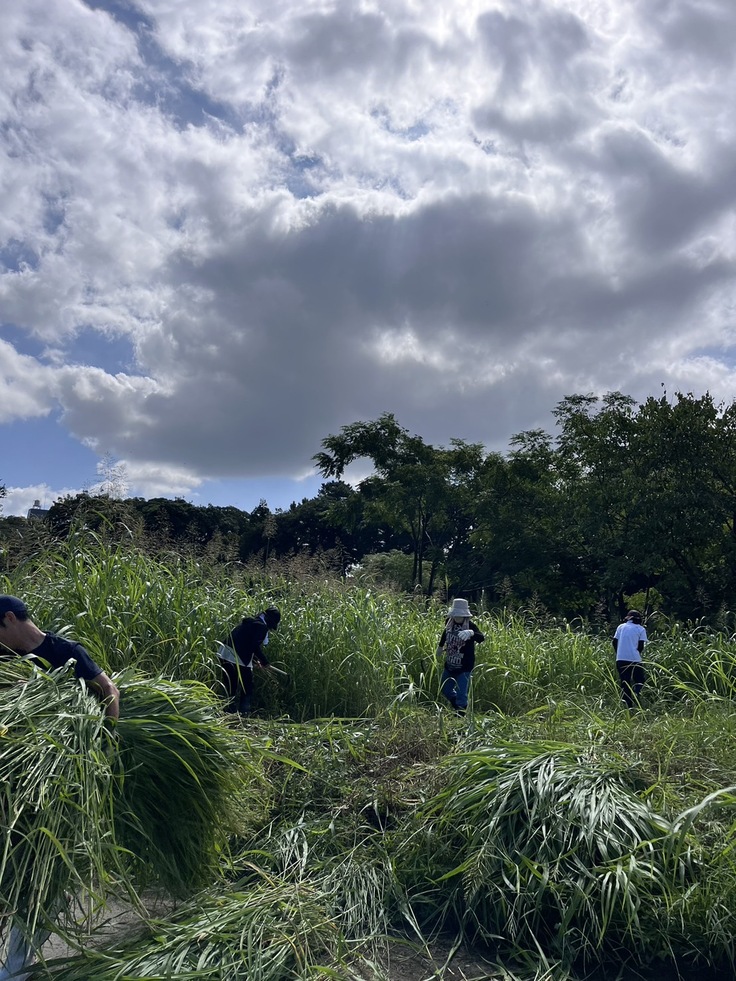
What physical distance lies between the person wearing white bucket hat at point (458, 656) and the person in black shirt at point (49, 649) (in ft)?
13.9

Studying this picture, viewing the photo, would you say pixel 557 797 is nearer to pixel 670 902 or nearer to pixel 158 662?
pixel 670 902

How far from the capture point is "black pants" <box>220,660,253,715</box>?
6656 mm

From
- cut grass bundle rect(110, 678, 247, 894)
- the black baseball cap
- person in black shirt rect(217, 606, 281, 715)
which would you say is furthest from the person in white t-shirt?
the black baseball cap

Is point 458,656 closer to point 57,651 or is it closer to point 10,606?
point 57,651

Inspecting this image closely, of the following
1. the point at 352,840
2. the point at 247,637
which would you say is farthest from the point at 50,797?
the point at 247,637

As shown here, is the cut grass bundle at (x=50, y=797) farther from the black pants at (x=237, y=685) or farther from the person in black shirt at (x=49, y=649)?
the black pants at (x=237, y=685)

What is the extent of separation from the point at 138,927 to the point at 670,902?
7.44 feet

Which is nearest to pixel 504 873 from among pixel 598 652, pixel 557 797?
pixel 557 797

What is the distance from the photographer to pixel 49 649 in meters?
3.50

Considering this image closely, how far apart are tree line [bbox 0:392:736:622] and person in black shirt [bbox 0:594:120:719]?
5.15 metres

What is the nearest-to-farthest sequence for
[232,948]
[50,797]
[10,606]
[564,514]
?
[50,797]
[232,948]
[10,606]
[564,514]

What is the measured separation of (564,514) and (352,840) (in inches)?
623

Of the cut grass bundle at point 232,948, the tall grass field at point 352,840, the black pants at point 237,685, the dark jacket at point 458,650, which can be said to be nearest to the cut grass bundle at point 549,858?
the tall grass field at point 352,840

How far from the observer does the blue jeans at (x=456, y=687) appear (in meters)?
7.23
